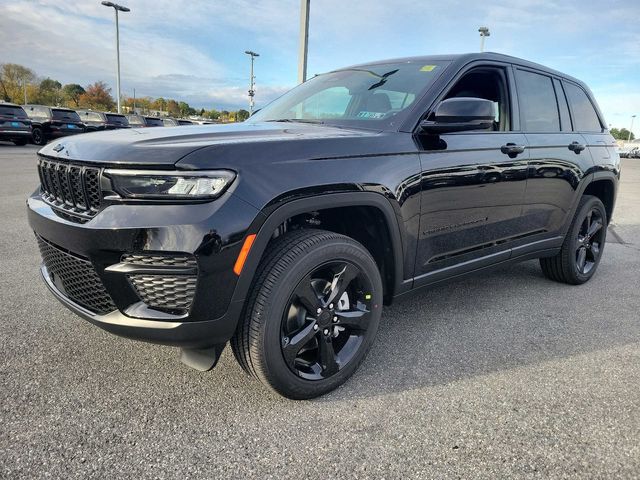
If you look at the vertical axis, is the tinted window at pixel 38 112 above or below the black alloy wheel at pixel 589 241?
above

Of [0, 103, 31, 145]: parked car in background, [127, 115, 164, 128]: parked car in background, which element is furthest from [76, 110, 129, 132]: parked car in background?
[0, 103, 31, 145]: parked car in background

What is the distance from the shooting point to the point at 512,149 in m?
3.36

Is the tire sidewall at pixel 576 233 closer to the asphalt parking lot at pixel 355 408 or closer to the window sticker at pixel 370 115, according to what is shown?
the asphalt parking lot at pixel 355 408

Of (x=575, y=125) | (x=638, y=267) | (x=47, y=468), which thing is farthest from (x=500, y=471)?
(x=638, y=267)

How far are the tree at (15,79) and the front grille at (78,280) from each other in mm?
77872

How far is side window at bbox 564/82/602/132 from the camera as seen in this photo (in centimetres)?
433

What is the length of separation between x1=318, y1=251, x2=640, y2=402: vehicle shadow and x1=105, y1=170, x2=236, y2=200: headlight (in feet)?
3.95

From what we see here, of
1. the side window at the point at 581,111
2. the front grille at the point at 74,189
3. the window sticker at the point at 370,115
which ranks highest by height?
the side window at the point at 581,111

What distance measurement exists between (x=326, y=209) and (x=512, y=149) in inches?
64.8

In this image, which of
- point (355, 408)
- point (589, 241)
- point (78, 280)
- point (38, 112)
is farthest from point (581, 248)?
point (38, 112)

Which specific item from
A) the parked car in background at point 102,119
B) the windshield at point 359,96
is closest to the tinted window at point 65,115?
the parked car in background at point 102,119

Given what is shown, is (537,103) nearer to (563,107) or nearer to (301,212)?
(563,107)

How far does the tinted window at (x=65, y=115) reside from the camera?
21.5 metres

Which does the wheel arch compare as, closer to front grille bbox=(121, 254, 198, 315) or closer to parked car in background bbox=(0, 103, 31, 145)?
front grille bbox=(121, 254, 198, 315)
